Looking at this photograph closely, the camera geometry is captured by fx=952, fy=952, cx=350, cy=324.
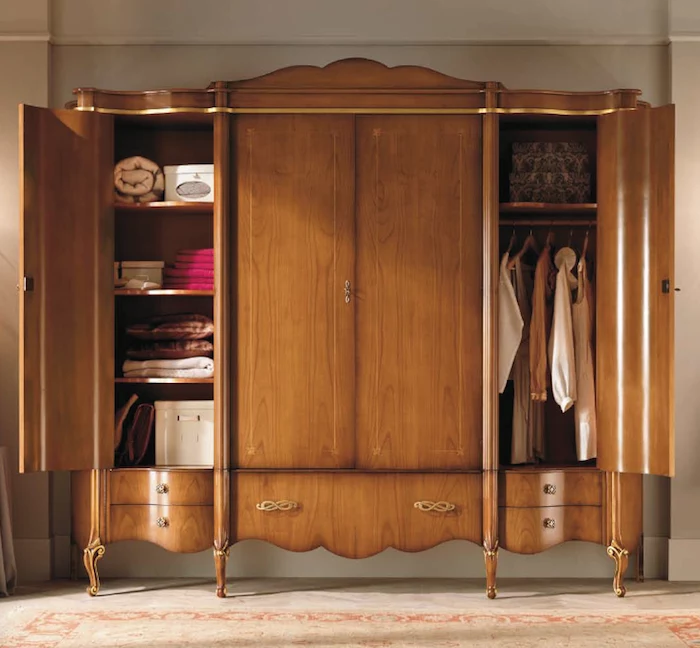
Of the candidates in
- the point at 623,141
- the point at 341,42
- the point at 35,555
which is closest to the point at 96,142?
the point at 341,42

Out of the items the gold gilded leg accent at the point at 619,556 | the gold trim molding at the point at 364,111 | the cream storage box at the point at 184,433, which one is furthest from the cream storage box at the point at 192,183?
the gold gilded leg accent at the point at 619,556

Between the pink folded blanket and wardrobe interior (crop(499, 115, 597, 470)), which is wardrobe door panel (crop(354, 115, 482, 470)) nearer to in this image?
wardrobe interior (crop(499, 115, 597, 470))

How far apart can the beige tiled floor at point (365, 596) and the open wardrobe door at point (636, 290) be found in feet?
1.99

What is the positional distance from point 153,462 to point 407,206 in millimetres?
1625

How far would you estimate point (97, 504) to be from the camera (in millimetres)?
4121

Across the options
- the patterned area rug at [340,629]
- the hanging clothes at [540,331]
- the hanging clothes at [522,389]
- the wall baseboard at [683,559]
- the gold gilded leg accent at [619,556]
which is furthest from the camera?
the wall baseboard at [683,559]

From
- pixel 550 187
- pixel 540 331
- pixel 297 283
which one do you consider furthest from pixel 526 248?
pixel 297 283

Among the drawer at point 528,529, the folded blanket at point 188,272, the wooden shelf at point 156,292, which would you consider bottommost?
the drawer at point 528,529

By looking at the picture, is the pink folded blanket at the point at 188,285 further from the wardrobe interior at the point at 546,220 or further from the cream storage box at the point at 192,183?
the wardrobe interior at the point at 546,220

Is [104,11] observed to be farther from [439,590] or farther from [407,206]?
[439,590]

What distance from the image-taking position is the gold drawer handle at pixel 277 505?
4070 millimetres

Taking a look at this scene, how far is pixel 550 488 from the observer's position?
4102 millimetres

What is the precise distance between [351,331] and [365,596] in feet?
3.88

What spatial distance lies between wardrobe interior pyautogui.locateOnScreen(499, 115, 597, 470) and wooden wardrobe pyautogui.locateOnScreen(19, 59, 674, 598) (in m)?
0.17
